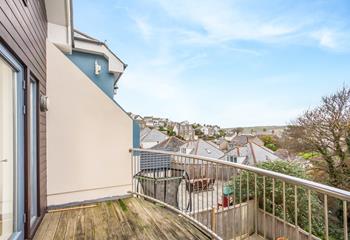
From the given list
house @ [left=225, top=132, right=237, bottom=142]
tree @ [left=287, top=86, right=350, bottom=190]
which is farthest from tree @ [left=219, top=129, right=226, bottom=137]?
tree @ [left=287, top=86, right=350, bottom=190]

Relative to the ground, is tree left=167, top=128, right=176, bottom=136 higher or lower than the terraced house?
lower

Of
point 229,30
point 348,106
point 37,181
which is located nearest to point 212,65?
point 229,30

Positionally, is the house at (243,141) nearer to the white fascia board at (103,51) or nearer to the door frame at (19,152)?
the white fascia board at (103,51)

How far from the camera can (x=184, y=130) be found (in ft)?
116

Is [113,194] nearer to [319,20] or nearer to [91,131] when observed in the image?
[91,131]

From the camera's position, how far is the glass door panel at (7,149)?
198cm

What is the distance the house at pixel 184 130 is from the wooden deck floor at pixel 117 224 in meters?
28.7

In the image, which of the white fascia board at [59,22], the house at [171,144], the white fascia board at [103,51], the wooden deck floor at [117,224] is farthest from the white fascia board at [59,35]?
the house at [171,144]

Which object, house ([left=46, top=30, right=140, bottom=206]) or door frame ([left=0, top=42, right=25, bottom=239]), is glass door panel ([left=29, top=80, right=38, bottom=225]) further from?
house ([left=46, top=30, right=140, bottom=206])

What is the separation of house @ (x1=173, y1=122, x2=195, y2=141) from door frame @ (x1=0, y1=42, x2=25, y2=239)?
Result: 30132 millimetres

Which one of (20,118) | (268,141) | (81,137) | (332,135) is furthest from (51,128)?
(268,141)

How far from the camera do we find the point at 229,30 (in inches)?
440

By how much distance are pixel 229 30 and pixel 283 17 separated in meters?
2.31

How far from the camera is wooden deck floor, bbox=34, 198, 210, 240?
284cm
